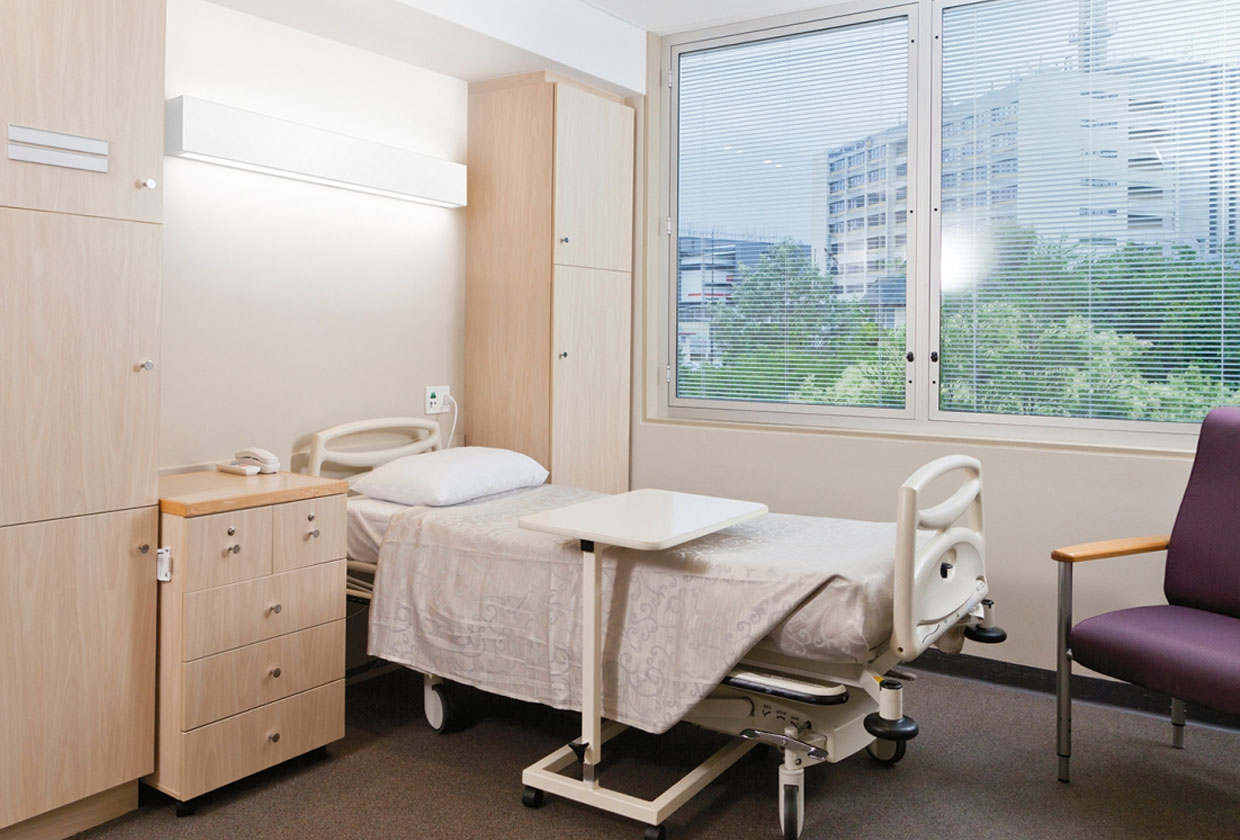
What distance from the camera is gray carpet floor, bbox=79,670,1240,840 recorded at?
7.95 feet

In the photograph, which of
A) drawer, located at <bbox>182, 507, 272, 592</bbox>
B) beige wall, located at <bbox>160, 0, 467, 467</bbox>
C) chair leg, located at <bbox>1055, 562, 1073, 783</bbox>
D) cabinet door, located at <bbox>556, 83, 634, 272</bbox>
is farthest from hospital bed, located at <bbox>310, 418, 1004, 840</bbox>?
cabinet door, located at <bbox>556, 83, 634, 272</bbox>

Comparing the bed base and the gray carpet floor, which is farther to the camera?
the gray carpet floor

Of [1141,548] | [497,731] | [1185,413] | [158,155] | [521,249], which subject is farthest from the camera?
[521,249]

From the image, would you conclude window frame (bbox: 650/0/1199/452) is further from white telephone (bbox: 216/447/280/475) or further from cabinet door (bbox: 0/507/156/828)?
cabinet door (bbox: 0/507/156/828)

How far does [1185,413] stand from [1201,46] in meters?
1.24

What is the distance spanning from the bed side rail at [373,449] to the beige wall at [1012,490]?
1.09 m

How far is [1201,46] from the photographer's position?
3229 mm

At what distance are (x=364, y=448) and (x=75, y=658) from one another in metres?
1.40

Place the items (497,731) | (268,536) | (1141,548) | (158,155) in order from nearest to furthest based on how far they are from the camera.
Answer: (158,155), (268,536), (1141,548), (497,731)

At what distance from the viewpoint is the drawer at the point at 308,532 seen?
2.63m

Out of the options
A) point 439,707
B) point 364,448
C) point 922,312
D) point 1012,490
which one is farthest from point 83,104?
point 1012,490

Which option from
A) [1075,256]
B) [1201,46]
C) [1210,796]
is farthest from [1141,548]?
[1201,46]

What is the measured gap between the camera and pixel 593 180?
398cm

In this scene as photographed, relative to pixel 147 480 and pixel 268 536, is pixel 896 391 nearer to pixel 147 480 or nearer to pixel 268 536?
pixel 268 536
